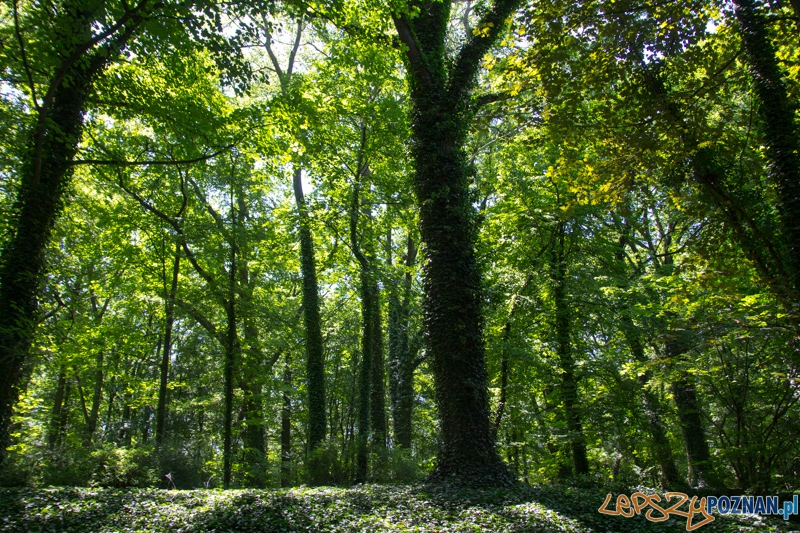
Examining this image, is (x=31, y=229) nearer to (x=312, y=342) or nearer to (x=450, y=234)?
(x=450, y=234)

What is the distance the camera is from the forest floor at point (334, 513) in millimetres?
4141

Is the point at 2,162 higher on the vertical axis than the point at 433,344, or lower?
higher

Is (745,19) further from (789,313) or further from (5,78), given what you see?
(5,78)

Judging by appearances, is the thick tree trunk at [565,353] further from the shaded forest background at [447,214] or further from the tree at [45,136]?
the tree at [45,136]

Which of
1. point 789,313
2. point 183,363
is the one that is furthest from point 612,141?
point 183,363

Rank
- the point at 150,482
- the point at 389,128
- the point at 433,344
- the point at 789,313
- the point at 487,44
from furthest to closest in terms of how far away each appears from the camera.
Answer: the point at 389,128, the point at 150,482, the point at 487,44, the point at 433,344, the point at 789,313

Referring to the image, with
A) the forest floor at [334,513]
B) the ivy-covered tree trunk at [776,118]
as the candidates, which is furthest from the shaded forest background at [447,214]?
the forest floor at [334,513]

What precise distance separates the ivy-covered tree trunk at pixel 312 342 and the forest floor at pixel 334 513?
748 centimetres

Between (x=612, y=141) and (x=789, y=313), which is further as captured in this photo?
(x=612, y=141)

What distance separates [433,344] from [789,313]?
4497mm

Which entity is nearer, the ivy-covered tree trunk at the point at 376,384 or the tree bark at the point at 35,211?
the tree bark at the point at 35,211

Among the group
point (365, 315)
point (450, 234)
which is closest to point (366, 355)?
point (365, 315)

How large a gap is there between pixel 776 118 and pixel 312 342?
1202 cm

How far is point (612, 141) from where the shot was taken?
661cm
